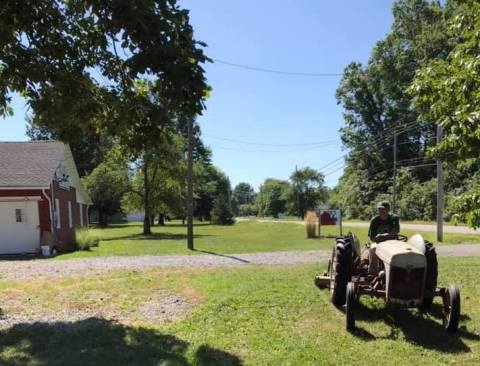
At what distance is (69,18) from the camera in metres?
7.62

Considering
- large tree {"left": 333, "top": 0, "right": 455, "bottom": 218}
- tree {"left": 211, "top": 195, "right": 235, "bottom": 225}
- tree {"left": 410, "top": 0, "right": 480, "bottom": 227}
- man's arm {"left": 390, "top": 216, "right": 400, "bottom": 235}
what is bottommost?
tree {"left": 211, "top": 195, "right": 235, "bottom": 225}

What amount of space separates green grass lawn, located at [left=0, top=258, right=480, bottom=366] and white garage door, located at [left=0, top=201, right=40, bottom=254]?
40.6 feet

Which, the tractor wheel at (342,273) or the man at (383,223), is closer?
the tractor wheel at (342,273)

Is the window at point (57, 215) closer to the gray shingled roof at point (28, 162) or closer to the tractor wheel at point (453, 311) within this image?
the gray shingled roof at point (28, 162)

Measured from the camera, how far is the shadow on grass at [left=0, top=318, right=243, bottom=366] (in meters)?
5.92

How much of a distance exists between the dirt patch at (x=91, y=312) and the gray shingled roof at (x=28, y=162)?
Answer: 45.3ft

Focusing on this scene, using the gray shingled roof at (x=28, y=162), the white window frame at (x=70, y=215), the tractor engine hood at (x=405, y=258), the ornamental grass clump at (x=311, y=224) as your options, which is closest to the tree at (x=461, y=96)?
the tractor engine hood at (x=405, y=258)

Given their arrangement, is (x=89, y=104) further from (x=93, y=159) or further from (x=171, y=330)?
(x=93, y=159)

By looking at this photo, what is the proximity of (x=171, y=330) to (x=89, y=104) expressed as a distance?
3.58 m

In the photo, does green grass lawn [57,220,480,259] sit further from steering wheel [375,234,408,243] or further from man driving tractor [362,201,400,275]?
steering wheel [375,234,408,243]

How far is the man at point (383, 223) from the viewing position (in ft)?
29.0

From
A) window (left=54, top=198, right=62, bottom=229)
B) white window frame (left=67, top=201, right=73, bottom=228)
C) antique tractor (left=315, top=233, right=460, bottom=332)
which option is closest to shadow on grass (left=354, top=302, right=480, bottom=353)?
antique tractor (left=315, top=233, right=460, bottom=332)

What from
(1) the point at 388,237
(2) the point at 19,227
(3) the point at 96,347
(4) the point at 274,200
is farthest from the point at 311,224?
(4) the point at 274,200

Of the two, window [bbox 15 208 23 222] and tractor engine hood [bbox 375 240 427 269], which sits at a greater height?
window [bbox 15 208 23 222]
